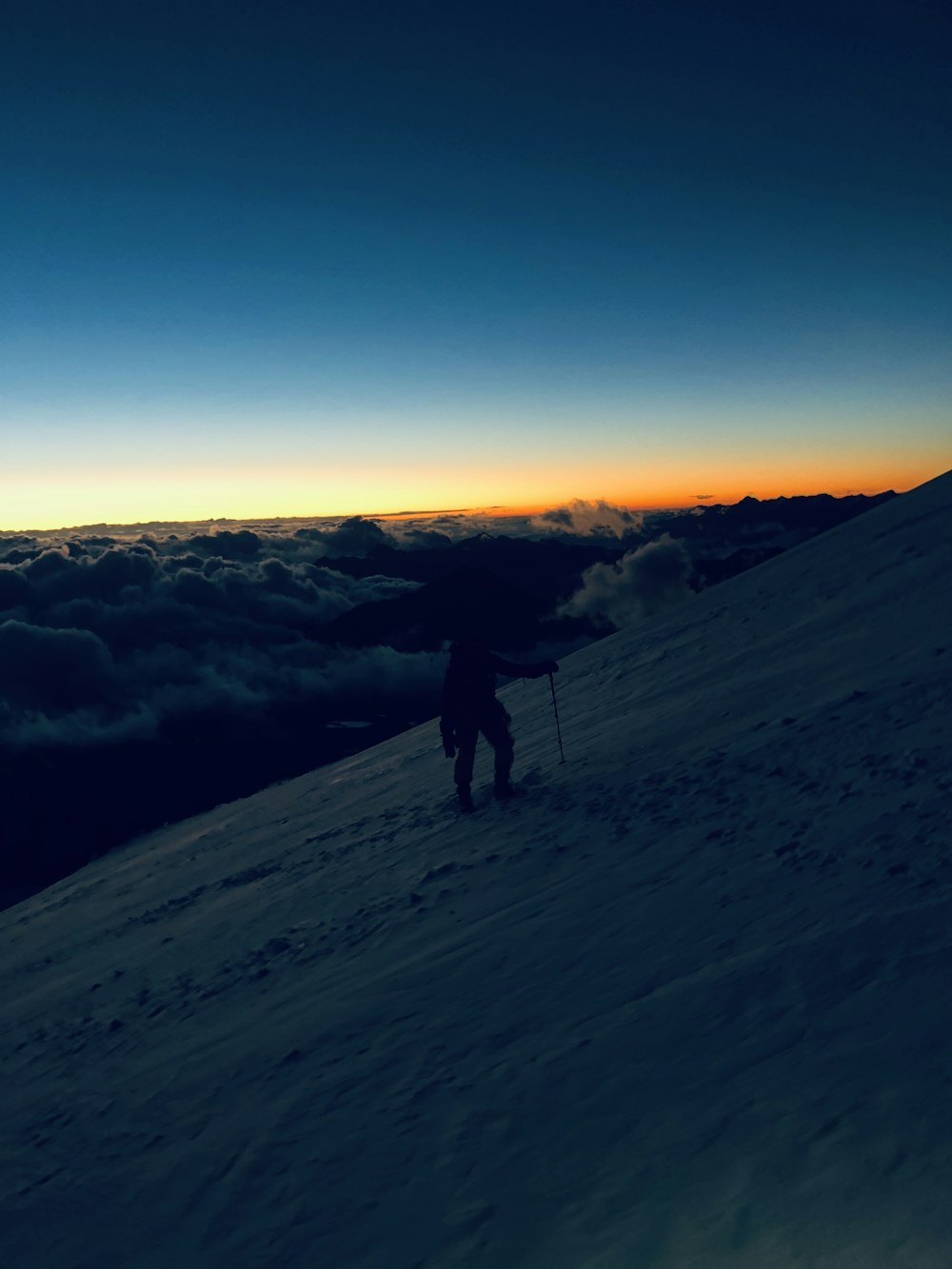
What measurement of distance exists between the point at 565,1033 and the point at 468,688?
218 inches

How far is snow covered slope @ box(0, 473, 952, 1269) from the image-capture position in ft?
10.7

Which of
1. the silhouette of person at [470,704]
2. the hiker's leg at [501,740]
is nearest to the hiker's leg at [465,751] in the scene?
the silhouette of person at [470,704]

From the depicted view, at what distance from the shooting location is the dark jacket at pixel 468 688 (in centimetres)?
984

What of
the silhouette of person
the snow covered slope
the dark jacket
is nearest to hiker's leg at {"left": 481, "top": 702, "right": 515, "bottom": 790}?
the silhouette of person

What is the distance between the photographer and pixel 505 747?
397 inches

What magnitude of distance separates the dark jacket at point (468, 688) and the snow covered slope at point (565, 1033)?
1.22 meters

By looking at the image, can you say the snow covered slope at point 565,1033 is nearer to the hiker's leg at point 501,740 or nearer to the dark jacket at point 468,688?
the hiker's leg at point 501,740

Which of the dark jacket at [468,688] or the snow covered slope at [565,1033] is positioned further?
the dark jacket at [468,688]

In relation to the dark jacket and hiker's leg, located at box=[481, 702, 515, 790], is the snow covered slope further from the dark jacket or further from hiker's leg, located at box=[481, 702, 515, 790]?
the dark jacket

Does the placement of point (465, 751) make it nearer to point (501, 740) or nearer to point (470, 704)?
point (501, 740)

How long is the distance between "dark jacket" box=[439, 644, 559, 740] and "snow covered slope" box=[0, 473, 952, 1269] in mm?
1217

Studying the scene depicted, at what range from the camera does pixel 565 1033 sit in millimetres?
4617

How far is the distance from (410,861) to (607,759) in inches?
119

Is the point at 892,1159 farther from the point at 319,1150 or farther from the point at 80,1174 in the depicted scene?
the point at 80,1174
